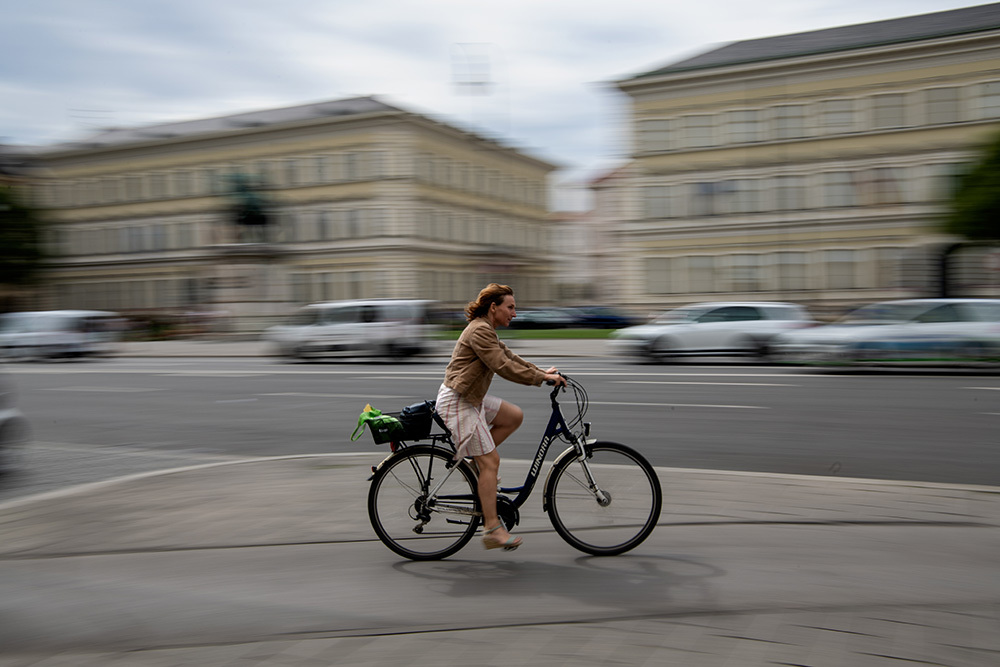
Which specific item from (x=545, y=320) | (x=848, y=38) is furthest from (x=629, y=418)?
(x=848, y=38)

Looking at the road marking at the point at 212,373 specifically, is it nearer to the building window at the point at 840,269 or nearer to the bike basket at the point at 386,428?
the bike basket at the point at 386,428

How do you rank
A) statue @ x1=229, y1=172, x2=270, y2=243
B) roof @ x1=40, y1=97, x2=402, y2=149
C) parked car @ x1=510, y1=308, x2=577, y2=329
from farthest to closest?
roof @ x1=40, y1=97, x2=402, y2=149, parked car @ x1=510, y1=308, x2=577, y2=329, statue @ x1=229, y1=172, x2=270, y2=243

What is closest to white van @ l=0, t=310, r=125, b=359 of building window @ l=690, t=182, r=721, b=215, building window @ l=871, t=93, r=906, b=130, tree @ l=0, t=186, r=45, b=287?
building window @ l=690, t=182, r=721, b=215

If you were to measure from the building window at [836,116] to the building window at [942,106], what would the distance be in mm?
3360

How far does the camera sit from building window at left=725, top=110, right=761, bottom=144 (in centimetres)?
4791

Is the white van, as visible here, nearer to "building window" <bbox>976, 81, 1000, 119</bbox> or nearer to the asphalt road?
the asphalt road

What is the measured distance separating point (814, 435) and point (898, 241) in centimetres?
3873

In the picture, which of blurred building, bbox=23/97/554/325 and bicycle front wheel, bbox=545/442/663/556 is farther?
blurred building, bbox=23/97/554/325

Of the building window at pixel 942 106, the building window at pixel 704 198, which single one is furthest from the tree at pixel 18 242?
the building window at pixel 942 106

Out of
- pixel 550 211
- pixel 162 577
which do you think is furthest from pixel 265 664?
pixel 550 211

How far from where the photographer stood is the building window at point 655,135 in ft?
163

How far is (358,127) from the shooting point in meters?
60.3

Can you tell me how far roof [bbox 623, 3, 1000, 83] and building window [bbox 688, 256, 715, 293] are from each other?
9734 millimetres

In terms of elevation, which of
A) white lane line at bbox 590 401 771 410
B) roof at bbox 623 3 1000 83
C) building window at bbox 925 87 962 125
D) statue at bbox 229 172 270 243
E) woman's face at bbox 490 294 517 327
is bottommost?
white lane line at bbox 590 401 771 410
